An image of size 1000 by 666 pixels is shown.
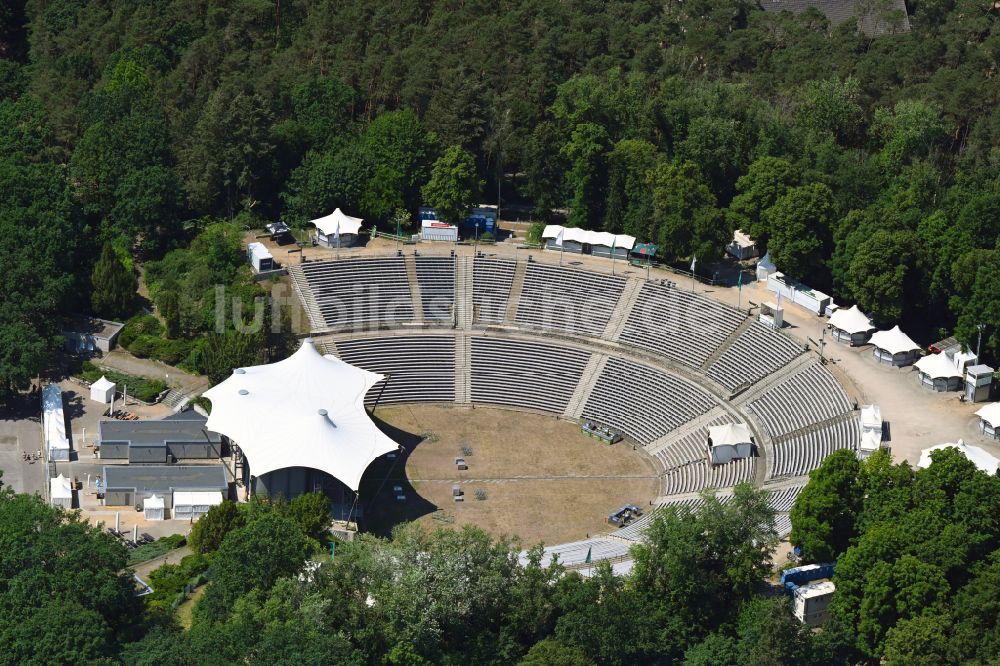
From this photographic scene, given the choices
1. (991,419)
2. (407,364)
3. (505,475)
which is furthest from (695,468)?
(407,364)

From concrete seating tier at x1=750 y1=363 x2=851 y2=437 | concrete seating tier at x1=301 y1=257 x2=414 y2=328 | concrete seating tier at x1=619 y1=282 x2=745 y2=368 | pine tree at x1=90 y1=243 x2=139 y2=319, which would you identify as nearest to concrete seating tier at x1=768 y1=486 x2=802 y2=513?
concrete seating tier at x1=750 y1=363 x2=851 y2=437

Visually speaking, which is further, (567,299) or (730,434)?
(567,299)

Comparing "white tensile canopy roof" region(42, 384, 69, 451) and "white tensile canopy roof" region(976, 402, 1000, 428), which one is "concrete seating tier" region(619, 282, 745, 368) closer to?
"white tensile canopy roof" region(976, 402, 1000, 428)

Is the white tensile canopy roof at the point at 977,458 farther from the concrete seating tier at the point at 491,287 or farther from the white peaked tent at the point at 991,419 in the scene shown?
the concrete seating tier at the point at 491,287

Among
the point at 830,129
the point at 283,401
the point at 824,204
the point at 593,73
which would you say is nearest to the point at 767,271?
the point at 824,204

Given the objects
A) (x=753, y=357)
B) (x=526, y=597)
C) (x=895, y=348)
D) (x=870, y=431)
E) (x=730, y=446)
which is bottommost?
(x=526, y=597)

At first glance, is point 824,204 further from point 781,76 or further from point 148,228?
point 148,228

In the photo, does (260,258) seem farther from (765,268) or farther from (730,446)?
(730,446)
